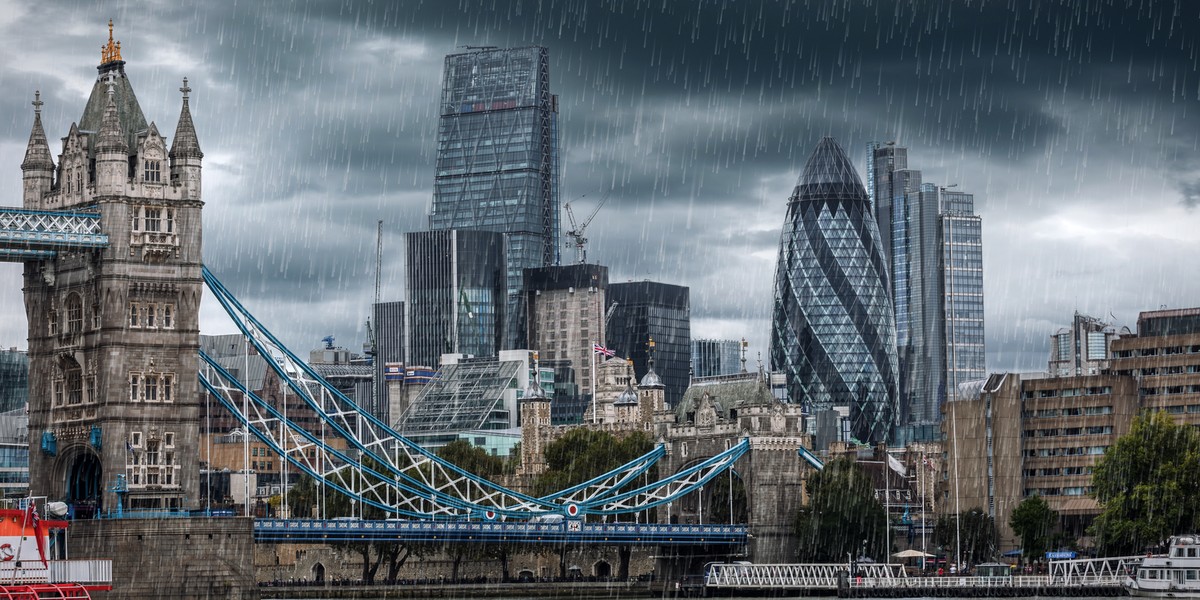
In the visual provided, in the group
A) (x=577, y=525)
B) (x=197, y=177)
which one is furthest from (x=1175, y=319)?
(x=197, y=177)

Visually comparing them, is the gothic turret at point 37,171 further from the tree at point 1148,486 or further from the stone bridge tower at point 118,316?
the tree at point 1148,486

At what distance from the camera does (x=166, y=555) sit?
10406 centimetres

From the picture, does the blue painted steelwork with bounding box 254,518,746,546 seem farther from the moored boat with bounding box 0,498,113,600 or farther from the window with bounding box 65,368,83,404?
the moored boat with bounding box 0,498,113,600

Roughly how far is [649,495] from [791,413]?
1341 centimetres

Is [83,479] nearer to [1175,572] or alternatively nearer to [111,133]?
[111,133]

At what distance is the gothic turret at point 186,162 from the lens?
11119 cm

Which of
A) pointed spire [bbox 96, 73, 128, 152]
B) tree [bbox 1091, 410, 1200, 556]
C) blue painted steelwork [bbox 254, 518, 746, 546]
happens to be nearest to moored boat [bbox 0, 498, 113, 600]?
pointed spire [bbox 96, 73, 128, 152]

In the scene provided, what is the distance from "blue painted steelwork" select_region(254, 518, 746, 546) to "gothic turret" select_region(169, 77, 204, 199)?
18850 mm

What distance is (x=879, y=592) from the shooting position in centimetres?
12738

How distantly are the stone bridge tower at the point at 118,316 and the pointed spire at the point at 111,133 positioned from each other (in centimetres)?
8

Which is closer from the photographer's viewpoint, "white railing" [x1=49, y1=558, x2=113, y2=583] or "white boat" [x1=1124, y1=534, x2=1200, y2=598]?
"white railing" [x1=49, y1=558, x2=113, y2=583]

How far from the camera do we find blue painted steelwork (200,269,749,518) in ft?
379

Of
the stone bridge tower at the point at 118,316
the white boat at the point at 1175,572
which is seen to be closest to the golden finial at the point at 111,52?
the stone bridge tower at the point at 118,316

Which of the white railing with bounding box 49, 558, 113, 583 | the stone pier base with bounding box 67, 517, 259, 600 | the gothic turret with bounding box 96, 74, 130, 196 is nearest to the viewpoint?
the white railing with bounding box 49, 558, 113, 583
